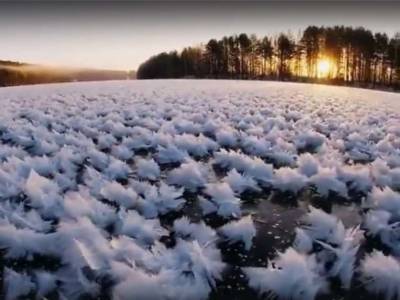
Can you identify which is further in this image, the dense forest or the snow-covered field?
the dense forest

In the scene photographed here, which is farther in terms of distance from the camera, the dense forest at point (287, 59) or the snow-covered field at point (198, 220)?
the dense forest at point (287, 59)

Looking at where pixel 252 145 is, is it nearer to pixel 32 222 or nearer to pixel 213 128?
pixel 213 128

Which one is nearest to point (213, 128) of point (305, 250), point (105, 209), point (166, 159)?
point (166, 159)

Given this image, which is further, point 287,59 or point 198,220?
point 287,59
